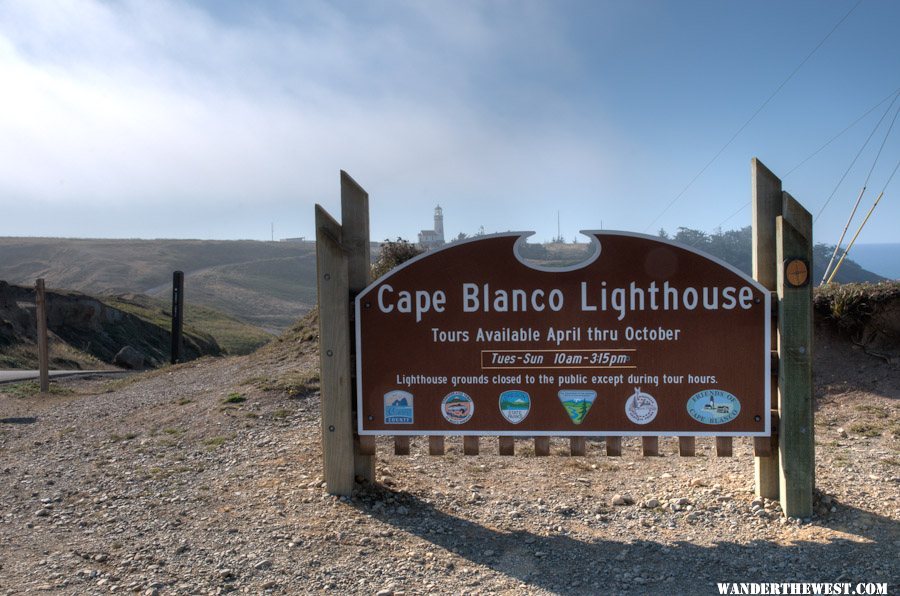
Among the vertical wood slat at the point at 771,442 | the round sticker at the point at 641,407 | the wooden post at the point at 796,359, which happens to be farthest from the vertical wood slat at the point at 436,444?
the wooden post at the point at 796,359

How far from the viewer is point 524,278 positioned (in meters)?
5.20

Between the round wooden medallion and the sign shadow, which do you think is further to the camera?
the round wooden medallion

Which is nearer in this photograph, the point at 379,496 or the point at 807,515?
the point at 807,515

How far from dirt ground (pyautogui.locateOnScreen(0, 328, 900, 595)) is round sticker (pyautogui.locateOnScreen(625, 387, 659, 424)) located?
2.49ft

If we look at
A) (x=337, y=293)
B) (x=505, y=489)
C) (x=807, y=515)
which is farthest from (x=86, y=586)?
(x=807, y=515)

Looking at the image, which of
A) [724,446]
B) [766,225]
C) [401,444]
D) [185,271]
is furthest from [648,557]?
[185,271]

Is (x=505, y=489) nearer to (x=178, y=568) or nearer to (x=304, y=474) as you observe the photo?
(x=304, y=474)

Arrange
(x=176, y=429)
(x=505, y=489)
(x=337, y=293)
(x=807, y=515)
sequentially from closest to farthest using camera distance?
(x=807, y=515) → (x=337, y=293) → (x=505, y=489) → (x=176, y=429)

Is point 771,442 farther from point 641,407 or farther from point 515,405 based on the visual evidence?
point 515,405

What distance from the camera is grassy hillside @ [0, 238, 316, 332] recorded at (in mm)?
87125

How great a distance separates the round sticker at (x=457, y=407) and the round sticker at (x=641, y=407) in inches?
44.8

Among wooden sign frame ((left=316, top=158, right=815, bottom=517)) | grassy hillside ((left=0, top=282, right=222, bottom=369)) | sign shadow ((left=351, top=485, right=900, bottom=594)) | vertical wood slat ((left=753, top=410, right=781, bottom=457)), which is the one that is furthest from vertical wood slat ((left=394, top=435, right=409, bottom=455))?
grassy hillside ((left=0, top=282, right=222, bottom=369))

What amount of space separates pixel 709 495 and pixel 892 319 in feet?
15.9

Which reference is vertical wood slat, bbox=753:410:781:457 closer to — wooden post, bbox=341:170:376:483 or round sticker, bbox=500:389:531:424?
round sticker, bbox=500:389:531:424
